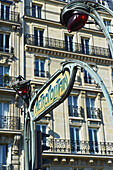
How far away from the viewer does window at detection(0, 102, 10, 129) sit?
59.6ft

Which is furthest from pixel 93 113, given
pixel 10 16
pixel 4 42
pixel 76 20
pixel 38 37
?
pixel 76 20

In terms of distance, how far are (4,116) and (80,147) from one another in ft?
18.2

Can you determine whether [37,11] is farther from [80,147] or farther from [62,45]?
[80,147]

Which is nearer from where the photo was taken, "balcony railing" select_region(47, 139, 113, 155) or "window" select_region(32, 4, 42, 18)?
"balcony railing" select_region(47, 139, 113, 155)

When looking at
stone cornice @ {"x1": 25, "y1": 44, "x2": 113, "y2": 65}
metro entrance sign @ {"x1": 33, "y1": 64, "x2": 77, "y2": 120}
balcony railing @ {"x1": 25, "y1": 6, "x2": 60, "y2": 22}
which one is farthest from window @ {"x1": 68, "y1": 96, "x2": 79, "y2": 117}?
metro entrance sign @ {"x1": 33, "y1": 64, "x2": 77, "y2": 120}

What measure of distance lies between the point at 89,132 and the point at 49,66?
5.52 metres

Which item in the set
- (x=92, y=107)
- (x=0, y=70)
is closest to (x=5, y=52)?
(x=0, y=70)

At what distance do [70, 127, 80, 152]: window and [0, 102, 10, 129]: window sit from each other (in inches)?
179

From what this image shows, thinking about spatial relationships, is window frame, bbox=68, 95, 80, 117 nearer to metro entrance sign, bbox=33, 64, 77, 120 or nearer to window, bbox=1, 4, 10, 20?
window, bbox=1, 4, 10, 20

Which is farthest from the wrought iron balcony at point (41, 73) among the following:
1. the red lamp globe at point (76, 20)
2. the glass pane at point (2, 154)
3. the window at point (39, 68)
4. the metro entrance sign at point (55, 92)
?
the red lamp globe at point (76, 20)

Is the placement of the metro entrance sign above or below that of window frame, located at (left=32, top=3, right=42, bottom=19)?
below

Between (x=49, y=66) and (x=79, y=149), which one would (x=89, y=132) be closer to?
(x=79, y=149)

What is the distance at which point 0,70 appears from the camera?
1956cm

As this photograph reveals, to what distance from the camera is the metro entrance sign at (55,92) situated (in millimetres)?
5656
